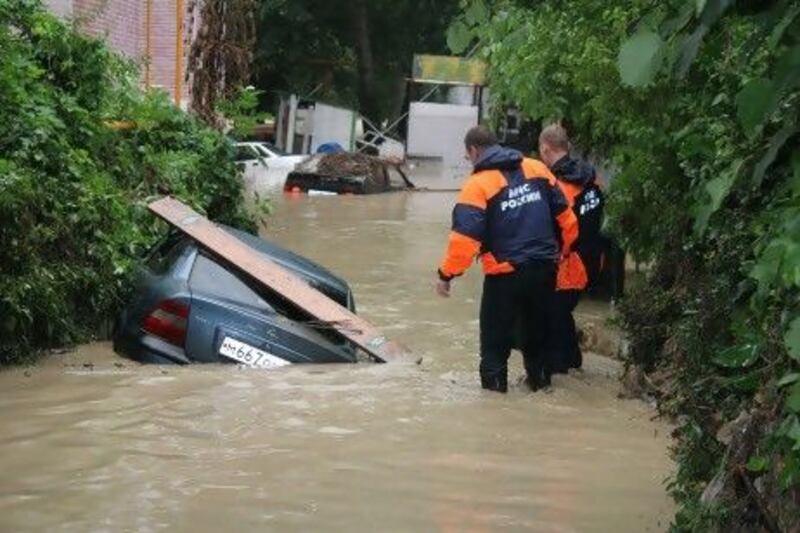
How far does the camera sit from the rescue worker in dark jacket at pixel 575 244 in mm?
8984

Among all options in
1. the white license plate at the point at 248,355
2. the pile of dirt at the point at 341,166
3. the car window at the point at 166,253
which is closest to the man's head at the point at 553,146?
the white license plate at the point at 248,355

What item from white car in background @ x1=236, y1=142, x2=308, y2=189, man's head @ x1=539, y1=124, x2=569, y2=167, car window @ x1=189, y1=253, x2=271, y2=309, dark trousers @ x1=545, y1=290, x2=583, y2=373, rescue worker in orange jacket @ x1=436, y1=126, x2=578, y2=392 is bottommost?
white car in background @ x1=236, y1=142, x2=308, y2=189

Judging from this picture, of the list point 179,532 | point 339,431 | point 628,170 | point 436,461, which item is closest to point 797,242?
point 179,532

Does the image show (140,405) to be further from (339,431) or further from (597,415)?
(597,415)

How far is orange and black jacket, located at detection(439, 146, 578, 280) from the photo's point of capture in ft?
26.6

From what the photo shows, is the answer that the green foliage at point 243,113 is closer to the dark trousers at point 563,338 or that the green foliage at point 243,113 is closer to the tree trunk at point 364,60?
the dark trousers at point 563,338

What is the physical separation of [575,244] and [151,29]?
557 inches

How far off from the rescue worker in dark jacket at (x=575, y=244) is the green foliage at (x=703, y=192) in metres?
0.27

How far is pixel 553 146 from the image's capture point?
912cm

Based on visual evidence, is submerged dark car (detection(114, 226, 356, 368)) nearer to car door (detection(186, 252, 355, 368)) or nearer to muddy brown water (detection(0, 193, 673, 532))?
car door (detection(186, 252, 355, 368))

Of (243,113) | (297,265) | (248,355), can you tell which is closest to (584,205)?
(297,265)

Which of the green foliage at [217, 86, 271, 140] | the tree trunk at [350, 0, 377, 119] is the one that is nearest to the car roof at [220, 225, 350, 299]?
the green foliage at [217, 86, 271, 140]

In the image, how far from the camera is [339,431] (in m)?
7.36

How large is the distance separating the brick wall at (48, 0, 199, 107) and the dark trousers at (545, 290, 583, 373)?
9.62m
